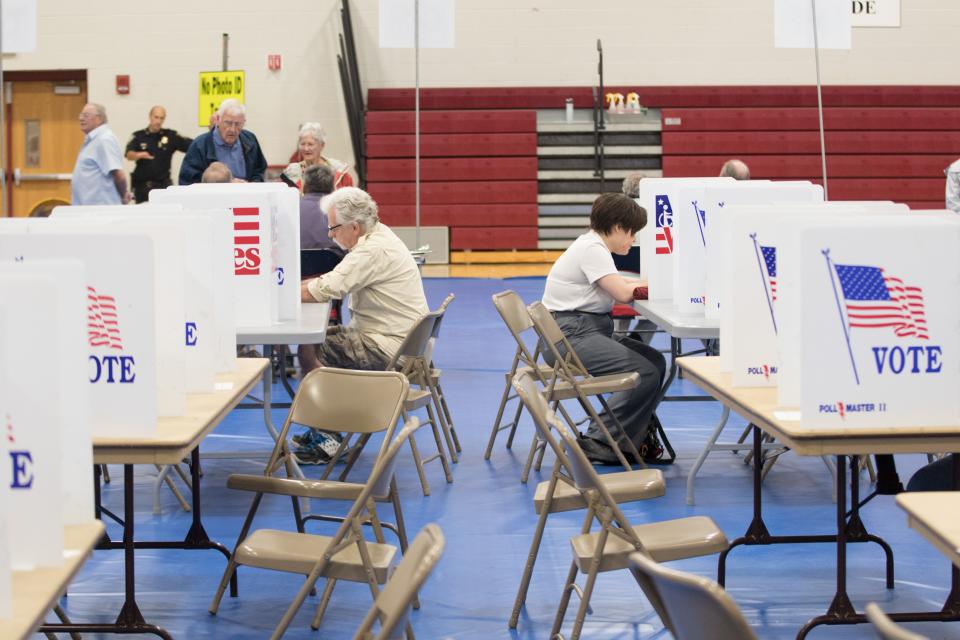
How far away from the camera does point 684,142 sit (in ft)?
45.5

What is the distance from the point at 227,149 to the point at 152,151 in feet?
14.9

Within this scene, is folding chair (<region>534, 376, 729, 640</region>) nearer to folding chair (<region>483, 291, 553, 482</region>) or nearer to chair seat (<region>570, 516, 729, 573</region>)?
chair seat (<region>570, 516, 729, 573</region>)

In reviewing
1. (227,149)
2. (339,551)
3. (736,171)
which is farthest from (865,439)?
(227,149)

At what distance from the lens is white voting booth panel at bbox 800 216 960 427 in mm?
3053

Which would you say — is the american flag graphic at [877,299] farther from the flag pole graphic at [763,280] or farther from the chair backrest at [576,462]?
the chair backrest at [576,462]

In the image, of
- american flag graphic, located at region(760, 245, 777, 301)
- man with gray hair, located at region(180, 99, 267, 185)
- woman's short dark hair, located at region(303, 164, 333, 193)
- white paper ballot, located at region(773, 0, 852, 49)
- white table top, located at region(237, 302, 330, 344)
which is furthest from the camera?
white paper ballot, located at region(773, 0, 852, 49)

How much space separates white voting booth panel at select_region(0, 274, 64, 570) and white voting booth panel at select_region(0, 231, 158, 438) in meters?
0.74

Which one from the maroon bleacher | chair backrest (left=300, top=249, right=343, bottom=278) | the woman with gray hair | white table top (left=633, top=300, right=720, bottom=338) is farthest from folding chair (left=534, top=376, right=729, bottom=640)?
the maroon bleacher

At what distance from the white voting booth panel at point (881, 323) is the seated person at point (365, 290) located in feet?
8.53

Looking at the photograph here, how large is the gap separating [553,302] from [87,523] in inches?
135

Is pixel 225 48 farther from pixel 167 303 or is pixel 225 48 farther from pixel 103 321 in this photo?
pixel 103 321

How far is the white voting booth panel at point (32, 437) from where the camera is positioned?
221 cm

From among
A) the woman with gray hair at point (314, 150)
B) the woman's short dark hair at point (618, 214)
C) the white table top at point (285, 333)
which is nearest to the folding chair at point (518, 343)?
the woman's short dark hair at point (618, 214)

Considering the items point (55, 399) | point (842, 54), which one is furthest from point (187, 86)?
point (55, 399)
